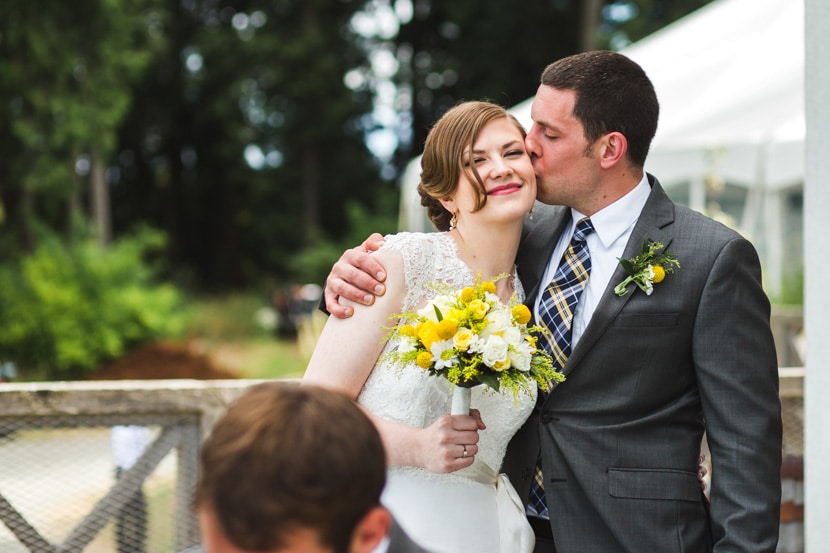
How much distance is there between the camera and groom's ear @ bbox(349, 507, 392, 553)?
63.0 inches

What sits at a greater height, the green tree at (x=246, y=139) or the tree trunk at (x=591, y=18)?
the tree trunk at (x=591, y=18)

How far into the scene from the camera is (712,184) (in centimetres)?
926

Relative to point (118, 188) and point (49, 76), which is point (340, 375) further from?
point (118, 188)

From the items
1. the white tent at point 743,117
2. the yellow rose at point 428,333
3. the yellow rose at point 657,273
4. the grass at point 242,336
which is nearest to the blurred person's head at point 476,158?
the yellow rose at point 657,273

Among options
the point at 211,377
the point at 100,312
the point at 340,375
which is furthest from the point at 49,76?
the point at 340,375

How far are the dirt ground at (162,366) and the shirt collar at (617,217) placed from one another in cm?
1226

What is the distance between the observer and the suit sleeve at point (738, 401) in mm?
2572

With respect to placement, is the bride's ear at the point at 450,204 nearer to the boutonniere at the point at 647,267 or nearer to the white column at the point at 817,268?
the boutonniere at the point at 647,267

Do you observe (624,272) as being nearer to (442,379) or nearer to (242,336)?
(442,379)

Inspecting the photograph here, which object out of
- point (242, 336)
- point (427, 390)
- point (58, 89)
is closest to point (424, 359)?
point (427, 390)

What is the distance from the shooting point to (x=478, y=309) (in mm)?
2527

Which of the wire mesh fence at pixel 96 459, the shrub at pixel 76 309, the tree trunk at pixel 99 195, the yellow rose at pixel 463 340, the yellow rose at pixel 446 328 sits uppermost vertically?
the yellow rose at pixel 446 328

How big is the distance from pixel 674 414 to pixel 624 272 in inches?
17.6

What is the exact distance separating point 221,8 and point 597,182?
34825mm
